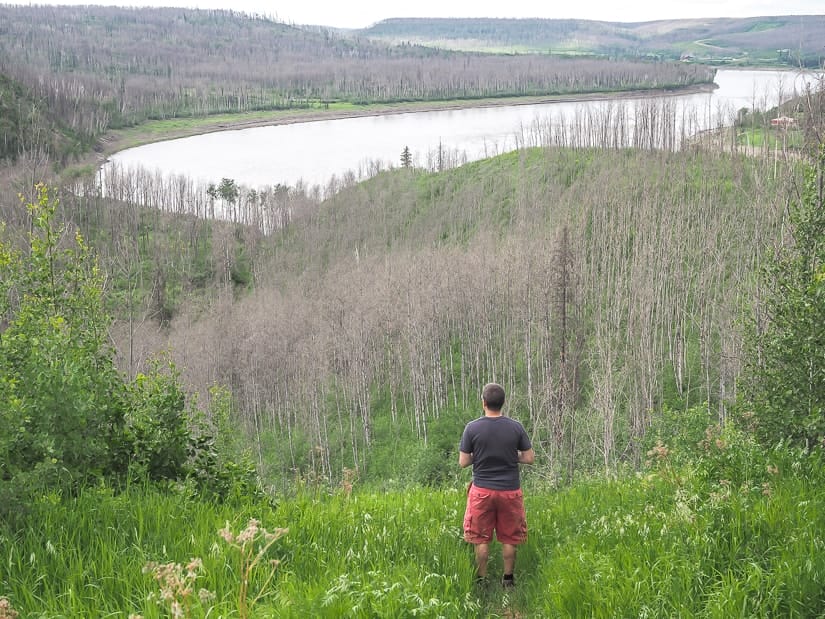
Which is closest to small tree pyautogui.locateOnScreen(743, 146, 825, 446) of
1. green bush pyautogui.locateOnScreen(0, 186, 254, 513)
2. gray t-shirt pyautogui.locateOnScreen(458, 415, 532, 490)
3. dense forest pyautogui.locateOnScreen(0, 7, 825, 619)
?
dense forest pyautogui.locateOnScreen(0, 7, 825, 619)

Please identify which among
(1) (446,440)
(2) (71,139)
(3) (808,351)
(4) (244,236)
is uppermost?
(2) (71,139)

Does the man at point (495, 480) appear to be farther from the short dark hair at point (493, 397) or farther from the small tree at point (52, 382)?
the small tree at point (52, 382)

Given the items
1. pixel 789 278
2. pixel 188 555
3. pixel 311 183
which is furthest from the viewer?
pixel 311 183

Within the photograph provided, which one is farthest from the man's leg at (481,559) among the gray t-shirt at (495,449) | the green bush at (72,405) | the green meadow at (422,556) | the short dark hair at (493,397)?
the green bush at (72,405)

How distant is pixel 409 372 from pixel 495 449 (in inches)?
1784

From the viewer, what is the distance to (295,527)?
6.95m

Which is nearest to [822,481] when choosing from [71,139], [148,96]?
[71,139]

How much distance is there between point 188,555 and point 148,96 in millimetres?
174278

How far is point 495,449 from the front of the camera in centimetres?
724

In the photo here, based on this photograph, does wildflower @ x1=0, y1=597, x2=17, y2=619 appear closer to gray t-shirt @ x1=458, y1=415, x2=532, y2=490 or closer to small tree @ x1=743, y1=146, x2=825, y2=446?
gray t-shirt @ x1=458, y1=415, x2=532, y2=490

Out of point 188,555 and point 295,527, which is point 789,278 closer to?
point 295,527

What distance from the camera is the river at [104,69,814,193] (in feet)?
306

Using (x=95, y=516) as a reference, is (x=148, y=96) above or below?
above

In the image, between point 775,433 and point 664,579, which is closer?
point 664,579
